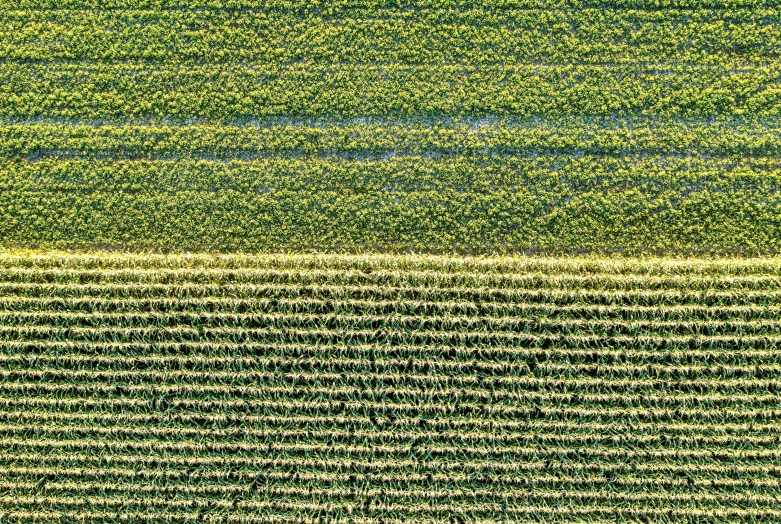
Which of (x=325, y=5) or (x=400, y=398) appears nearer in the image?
(x=400, y=398)

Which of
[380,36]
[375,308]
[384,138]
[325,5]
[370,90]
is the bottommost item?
[375,308]

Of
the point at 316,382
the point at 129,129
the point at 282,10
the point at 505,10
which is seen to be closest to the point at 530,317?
the point at 316,382

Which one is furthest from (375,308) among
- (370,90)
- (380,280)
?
(370,90)

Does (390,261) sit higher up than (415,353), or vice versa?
(390,261)

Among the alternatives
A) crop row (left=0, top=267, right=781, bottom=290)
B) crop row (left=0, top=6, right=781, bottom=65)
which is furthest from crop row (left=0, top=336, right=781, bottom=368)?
crop row (left=0, top=6, right=781, bottom=65)

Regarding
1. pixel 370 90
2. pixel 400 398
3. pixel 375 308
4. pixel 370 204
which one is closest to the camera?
pixel 400 398

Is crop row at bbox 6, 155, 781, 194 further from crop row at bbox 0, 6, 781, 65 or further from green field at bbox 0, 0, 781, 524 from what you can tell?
crop row at bbox 0, 6, 781, 65

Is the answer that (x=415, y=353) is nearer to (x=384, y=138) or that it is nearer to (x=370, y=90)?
(x=384, y=138)
